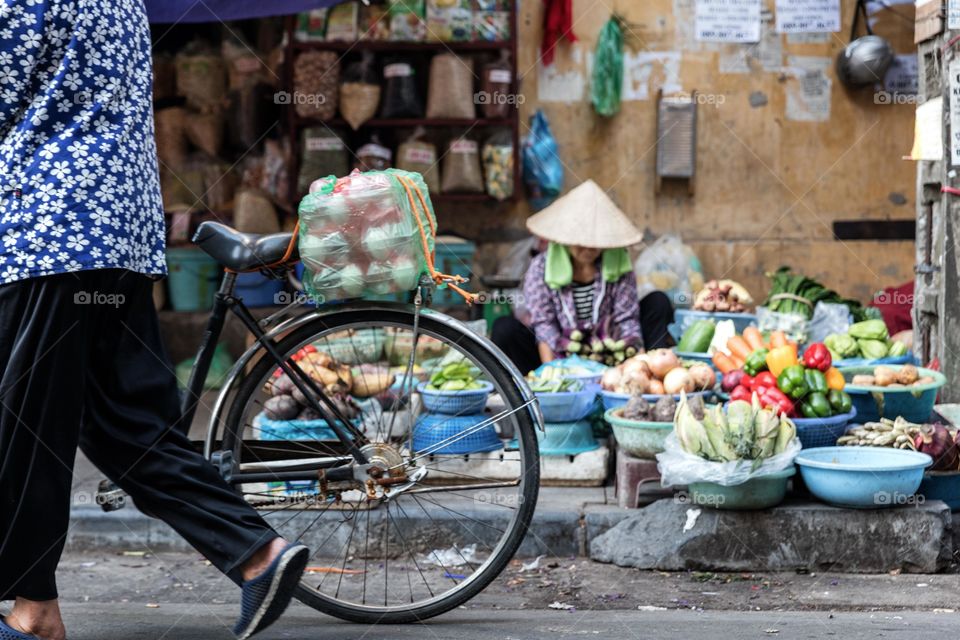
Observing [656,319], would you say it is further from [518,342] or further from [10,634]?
[10,634]

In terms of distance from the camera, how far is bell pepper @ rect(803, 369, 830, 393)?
194 inches

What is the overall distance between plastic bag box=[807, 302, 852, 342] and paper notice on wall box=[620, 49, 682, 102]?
6.34 feet

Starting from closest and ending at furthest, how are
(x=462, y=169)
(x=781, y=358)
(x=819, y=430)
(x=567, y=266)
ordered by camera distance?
1. (x=819, y=430)
2. (x=781, y=358)
3. (x=567, y=266)
4. (x=462, y=169)

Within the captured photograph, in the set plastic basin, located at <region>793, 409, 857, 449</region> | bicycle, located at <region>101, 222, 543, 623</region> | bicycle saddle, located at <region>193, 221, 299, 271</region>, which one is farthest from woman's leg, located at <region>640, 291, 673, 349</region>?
bicycle saddle, located at <region>193, 221, 299, 271</region>

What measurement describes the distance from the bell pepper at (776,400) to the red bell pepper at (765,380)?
73 mm

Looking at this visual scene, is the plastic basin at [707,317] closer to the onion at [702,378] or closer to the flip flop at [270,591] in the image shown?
the onion at [702,378]

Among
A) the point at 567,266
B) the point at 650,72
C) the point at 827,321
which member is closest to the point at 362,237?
the point at 567,266

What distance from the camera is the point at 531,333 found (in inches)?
264

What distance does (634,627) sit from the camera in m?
3.70

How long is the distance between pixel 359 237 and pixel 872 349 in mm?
3258

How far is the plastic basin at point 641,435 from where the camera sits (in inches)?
190

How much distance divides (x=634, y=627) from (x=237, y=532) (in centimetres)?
131

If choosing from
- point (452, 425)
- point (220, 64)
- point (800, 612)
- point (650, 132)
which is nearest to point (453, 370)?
point (452, 425)

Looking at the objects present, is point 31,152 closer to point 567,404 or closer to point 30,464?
point 30,464
